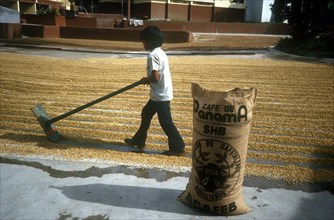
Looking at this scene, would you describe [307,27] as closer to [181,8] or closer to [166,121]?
[181,8]

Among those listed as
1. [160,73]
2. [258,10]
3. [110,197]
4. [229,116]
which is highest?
[258,10]

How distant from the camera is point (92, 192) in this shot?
8.93 feet

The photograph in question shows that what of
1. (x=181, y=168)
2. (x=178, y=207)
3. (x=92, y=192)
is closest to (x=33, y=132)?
(x=92, y=192)

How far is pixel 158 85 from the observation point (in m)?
3.36

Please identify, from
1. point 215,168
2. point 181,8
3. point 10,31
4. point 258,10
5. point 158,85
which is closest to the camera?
point 215,168

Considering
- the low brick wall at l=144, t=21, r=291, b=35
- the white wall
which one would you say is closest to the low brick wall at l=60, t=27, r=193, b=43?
the low brick wall at l=144, t=21, r=291, b=35

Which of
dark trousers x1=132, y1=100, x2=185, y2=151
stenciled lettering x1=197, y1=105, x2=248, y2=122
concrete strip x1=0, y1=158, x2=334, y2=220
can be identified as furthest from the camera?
dark trousers x1=132, y1=100, x2=185, y2=151

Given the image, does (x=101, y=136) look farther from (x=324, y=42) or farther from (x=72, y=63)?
(x=324, y=42)

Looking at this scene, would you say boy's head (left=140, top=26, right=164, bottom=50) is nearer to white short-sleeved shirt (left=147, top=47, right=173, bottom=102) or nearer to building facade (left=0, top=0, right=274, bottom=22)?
white short-sleeved shirt (left=147, top=47, right=173, bottom=102)

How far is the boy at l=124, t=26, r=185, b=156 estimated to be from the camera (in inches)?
128

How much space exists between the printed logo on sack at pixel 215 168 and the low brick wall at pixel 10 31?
18073mm

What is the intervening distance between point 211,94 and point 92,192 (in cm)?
143

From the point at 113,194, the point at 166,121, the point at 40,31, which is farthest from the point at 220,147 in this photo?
the point at 40,31

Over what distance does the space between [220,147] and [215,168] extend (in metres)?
0.18
